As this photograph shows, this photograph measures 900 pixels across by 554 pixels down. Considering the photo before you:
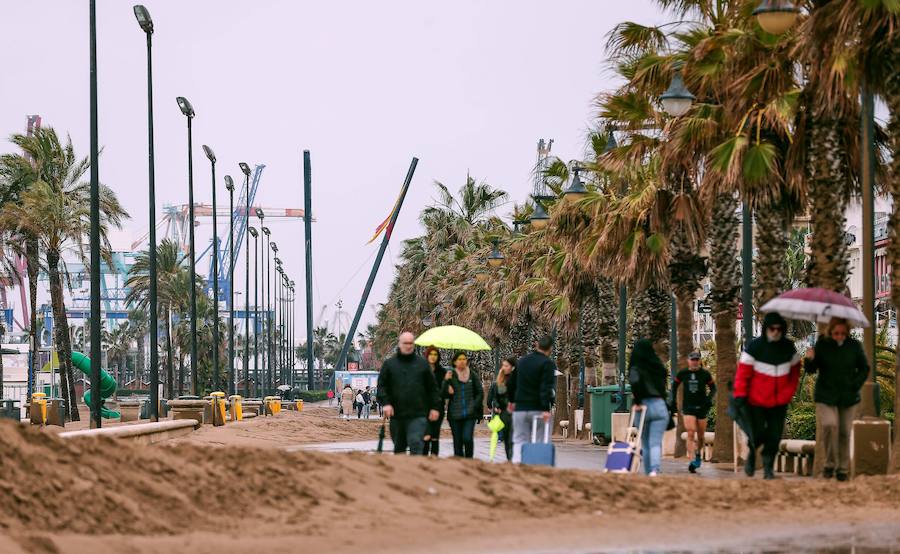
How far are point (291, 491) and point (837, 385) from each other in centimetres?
631

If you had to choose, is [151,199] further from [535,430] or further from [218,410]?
[535,430]

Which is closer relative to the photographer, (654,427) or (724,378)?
(654,427)

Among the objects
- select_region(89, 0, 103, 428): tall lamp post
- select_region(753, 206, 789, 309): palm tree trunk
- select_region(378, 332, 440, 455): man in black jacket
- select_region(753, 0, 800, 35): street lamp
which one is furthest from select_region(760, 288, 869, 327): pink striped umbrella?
select_region(89, 0, 103, 428): tall lamp post

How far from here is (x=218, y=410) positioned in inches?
1932

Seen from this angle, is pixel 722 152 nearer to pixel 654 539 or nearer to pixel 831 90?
pixel 831 90

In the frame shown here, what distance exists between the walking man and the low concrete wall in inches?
194

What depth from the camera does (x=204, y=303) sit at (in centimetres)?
13200

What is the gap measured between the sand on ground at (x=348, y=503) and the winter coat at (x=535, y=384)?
269 centimetres

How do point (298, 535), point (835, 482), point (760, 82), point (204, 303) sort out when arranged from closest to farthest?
point (298, 535) → point (835, 482) → point (760, 82) → point (204, 303)

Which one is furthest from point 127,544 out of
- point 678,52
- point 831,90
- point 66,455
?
point 678,52

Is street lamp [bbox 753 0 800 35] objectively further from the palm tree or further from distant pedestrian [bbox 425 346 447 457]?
the palm tree

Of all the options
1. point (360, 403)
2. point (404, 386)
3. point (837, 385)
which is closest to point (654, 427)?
point (837, 385)

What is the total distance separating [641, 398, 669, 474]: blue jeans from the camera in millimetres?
16875

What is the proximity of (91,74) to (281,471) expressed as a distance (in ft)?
71.1
